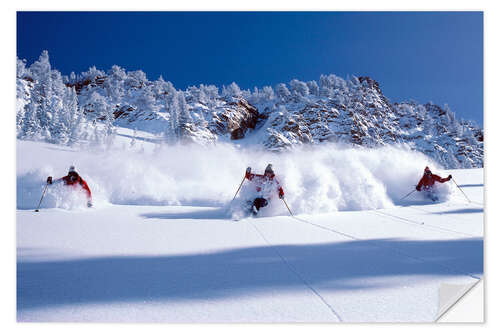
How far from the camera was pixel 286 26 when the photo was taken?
383 centimetres

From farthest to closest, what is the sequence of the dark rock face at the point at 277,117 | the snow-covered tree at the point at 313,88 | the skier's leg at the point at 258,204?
1. the snow-covered tree at the point at 313,88
2. the dark rock face at the point at 277,117
3. the skier's leg at the point at 258,204

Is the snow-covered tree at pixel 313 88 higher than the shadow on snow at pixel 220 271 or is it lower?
higher

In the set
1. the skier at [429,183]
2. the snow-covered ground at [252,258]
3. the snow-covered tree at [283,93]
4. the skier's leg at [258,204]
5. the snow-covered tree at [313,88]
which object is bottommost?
the snow-covered ground at [252,258]

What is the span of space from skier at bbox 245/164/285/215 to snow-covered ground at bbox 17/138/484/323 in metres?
0.30

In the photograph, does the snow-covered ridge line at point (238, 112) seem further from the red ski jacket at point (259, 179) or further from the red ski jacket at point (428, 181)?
the red ski jacket at point (428, 181)

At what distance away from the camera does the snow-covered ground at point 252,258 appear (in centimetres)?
182

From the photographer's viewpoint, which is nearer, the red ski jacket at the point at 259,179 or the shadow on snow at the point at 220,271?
the shadow on snow at the point at 220,271

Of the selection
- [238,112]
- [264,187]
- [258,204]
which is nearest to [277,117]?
[238,112]

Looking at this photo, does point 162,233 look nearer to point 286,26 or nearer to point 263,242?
point 263,242

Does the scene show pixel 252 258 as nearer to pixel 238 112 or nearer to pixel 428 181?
pixel 428 181

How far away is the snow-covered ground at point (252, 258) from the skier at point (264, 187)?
30cm
